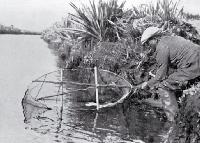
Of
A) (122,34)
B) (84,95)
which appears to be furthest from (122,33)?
(84,95)

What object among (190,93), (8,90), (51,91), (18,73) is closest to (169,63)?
(190,93)

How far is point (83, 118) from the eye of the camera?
8031 mm

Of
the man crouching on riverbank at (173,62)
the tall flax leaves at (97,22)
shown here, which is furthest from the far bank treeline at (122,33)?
the man crouching on riverbank at (173,62)

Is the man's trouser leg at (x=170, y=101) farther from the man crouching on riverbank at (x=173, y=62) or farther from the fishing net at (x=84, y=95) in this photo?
the fishing net at (x=84, y=95)

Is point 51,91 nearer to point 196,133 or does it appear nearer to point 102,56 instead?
point 102,56

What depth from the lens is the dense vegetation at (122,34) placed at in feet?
34.7

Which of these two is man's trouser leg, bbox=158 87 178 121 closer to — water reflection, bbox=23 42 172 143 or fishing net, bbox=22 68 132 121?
water reflection, bbox=23 42 172 143

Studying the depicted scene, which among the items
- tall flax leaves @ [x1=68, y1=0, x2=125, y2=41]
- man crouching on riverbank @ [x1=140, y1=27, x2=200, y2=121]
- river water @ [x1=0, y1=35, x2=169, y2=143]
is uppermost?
tall flax leaves @ [x1=68, y1=0, x2=125, y2=41]

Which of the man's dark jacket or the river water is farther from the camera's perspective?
the river water

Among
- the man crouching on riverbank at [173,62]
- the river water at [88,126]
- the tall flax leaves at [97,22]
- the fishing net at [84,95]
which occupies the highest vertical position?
the tall flax leaves at [97,22]

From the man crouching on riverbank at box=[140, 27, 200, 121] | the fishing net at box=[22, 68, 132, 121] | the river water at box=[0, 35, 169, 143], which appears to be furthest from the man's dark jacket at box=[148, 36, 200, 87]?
the fishing net at box=[22, 68, 132, 121]

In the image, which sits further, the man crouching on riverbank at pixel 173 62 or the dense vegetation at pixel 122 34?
the dense vegetation at pixel 122 34

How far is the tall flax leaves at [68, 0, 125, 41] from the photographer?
47.4ft

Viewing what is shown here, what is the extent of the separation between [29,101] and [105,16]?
7511 mm
